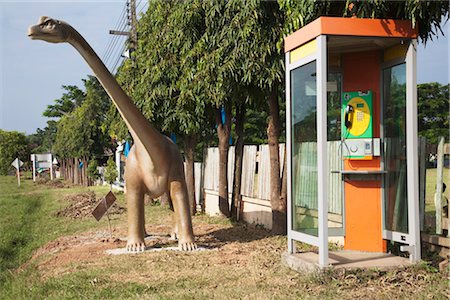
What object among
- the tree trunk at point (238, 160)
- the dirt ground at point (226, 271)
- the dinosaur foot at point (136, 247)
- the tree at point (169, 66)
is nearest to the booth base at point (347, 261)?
the dirt ground at point (226, 271)

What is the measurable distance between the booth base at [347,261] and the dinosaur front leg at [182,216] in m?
2.34

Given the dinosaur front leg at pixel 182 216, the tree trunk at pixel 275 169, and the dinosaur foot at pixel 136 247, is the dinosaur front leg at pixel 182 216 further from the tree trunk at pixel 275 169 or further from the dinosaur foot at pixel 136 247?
the tree trunk at pixel 275 169

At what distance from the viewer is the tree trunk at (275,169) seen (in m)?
10.4

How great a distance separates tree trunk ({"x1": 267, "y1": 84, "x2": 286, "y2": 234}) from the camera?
1038 cm

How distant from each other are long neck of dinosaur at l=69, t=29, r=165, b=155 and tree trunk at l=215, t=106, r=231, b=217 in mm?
3951

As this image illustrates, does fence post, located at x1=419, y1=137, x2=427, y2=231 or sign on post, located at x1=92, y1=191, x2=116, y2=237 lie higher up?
fence post, located at x1=419, y1=137, x2=427, y2=231

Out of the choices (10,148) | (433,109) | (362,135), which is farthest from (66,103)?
(362,135)

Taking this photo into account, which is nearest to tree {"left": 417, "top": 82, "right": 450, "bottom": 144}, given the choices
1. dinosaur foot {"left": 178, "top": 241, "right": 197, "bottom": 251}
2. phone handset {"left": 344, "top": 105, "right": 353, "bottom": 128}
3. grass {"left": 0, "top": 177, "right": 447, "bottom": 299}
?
dinosaur foot {"left": 178, "top": 241, "right": 197, "bottom": 251}

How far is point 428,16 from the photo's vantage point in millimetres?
6691

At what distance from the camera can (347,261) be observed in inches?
263

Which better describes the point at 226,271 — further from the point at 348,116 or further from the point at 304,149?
the point at 348,116

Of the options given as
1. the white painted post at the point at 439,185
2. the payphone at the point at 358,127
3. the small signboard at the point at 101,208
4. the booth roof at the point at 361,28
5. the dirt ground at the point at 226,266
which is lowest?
the dirt ground at the point at 226,266

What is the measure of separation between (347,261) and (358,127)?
191 centimetres

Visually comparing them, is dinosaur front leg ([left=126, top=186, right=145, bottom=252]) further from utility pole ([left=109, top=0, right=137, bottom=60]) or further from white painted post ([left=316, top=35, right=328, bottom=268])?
utility pole ([left=109, top=0, right=137, bottom=60])
